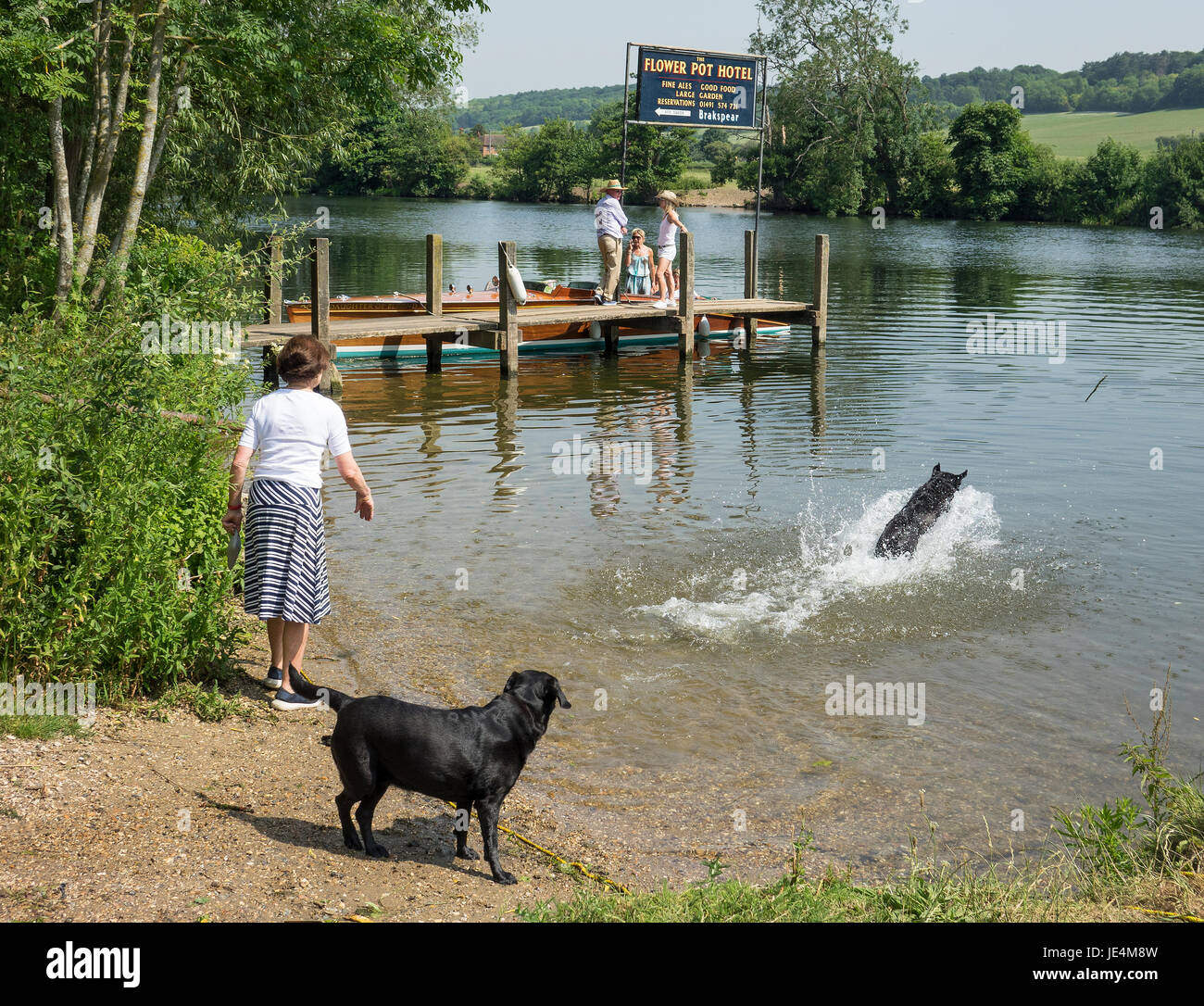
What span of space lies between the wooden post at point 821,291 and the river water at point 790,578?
2026 millimetres

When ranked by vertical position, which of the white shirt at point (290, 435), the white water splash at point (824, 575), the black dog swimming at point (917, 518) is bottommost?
the white water splash at point (824, 575)

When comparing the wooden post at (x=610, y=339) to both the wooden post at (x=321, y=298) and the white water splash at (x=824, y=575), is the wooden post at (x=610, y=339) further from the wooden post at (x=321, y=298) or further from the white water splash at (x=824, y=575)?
the white water splash at (x=824, y=575)

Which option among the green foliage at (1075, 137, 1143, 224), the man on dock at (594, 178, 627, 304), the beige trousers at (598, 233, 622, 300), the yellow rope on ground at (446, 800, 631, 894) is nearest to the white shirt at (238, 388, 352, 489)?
the yellow rope on ground at (446, 800, 631, 894)

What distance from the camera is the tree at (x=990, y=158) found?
80562 millimetres

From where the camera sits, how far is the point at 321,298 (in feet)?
61.1

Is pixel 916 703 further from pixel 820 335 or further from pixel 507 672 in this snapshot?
pixel 820 335

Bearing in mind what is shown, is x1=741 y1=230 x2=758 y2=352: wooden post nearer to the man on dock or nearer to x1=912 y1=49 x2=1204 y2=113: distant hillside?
the man on dock

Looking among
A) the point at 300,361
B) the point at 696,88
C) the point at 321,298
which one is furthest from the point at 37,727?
the point at 696,88

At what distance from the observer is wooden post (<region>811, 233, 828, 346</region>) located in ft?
81.5

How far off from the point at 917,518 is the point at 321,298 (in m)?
11.5

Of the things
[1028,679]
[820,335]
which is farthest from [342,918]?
[820,335]

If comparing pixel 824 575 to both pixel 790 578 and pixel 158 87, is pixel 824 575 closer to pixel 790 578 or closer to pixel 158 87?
pixel 790 578

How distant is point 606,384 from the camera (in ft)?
69.7

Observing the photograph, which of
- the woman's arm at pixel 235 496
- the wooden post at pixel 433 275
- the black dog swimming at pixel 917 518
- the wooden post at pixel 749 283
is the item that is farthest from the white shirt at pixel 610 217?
the woman's arm at pixel 235 496
